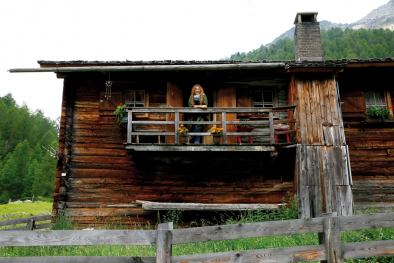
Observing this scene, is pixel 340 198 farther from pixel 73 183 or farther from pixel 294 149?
pixel 73 183

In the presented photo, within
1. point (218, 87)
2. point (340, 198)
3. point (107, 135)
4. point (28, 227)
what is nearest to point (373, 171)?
point (340, 198)

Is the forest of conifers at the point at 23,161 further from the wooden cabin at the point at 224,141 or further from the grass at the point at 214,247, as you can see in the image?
the grass at the point at 214,247

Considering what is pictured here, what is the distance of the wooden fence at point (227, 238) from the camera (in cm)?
414

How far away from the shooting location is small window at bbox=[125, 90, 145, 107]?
1080 cm

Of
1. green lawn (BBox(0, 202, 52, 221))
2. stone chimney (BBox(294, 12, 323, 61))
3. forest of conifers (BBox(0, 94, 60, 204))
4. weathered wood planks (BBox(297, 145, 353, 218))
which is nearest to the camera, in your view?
weathered wood planks (BBox(297, 145, 353, 218))

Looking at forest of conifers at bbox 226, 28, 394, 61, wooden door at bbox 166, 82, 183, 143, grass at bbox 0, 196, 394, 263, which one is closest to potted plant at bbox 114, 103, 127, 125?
wooden door at bbox 166, 82, 183, 143

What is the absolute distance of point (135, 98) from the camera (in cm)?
1086

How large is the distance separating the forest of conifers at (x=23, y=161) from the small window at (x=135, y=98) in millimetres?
32731

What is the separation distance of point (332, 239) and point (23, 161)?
43317 millimetres

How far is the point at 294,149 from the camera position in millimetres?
9469

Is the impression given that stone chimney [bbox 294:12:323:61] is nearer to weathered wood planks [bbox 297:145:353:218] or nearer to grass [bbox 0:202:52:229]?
weathered wood planks [bbox 297:145:353:218]

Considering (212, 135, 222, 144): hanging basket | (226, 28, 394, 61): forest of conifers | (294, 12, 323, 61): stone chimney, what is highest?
(226, 28, 394, 61): forest of conifers

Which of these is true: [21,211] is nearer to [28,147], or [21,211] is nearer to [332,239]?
[28,147]

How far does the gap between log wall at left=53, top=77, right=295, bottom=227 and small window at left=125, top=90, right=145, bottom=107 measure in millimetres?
1028
